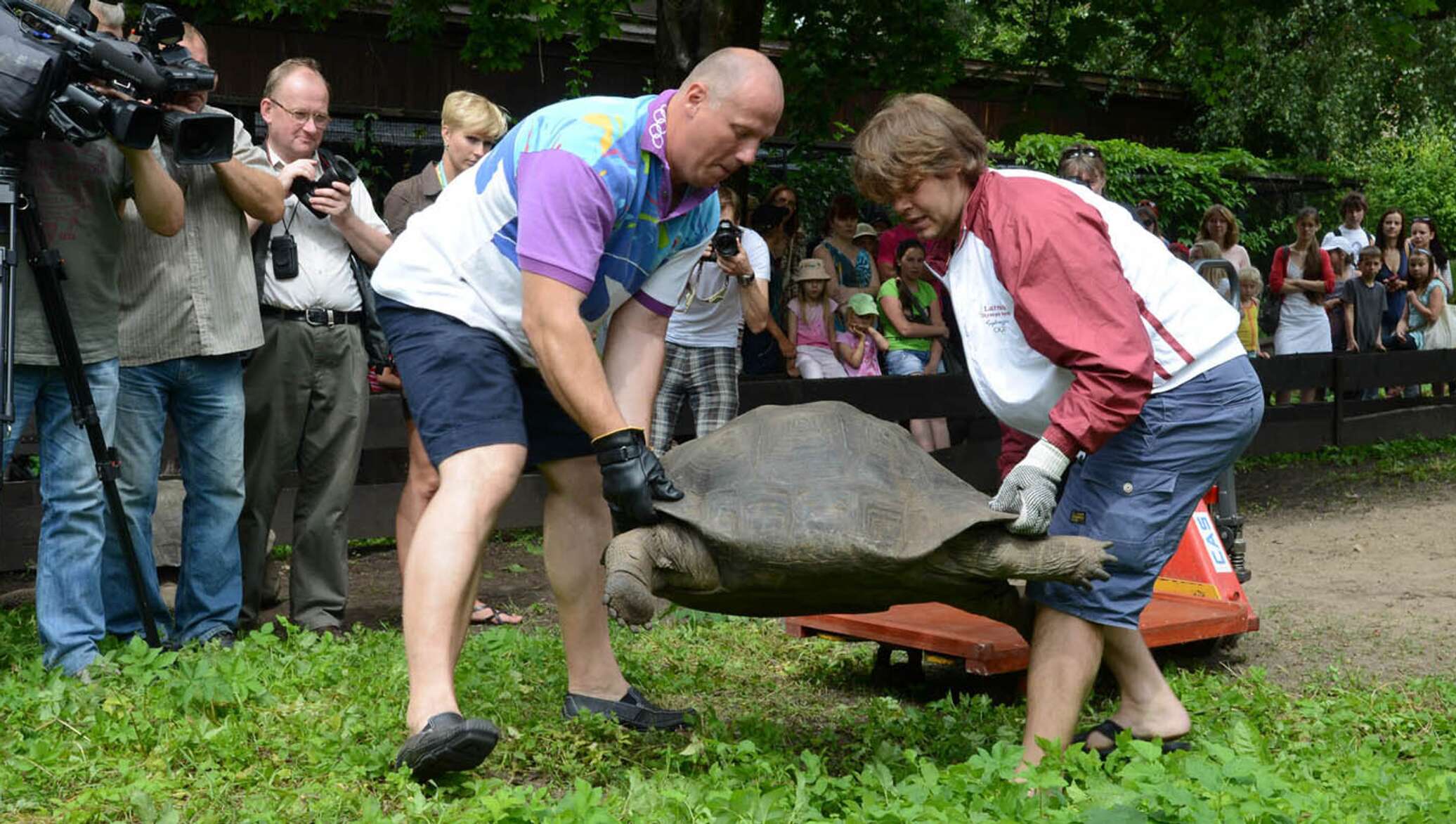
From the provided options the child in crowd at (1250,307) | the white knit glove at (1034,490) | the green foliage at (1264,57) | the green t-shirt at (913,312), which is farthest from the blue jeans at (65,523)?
the child in crowd at (1250,307)

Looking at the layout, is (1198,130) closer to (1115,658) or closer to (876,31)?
(876,31)

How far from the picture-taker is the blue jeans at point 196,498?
17.9 feet

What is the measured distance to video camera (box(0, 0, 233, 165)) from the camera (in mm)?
4516

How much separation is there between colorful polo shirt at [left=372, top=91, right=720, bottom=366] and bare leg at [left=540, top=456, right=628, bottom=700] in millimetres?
488

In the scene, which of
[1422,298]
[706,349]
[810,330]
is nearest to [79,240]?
[706,349]

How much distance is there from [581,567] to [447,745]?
1108 mm

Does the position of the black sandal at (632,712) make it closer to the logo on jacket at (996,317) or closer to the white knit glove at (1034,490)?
the white knit glove at (1034,490)

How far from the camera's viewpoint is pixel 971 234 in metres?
3.98

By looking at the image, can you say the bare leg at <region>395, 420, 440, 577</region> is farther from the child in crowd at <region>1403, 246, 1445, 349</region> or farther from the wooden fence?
the child in crowd at <region>1403, 246, 1445, 349</region>

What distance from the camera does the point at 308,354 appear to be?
5984 millimetres

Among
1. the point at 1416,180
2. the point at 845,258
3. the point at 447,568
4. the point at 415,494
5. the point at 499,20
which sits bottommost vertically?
the point at 1416,180

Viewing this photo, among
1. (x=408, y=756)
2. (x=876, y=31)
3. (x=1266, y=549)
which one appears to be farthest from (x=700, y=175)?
(x=876, y=31)

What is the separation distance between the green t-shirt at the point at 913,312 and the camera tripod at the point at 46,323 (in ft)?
22.2

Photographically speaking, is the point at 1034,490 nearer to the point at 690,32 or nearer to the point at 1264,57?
the point at 690,32
